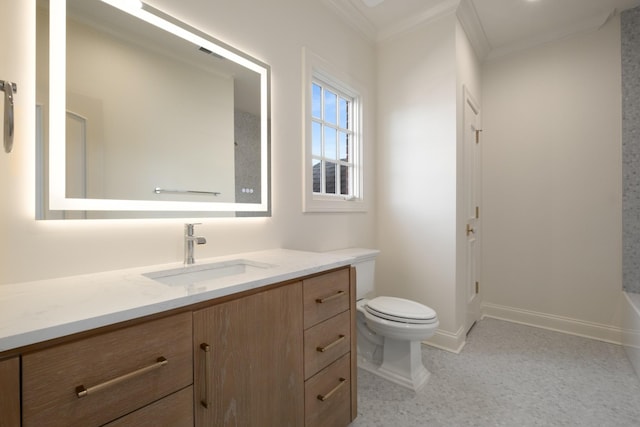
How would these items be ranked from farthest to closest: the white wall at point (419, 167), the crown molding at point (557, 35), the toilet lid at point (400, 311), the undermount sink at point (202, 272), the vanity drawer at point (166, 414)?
the crown molding at point (557, 35), the white wall at point (419, 167), the toilet lid at point (400, 311), the undermount sink at point (202, 272), the vanity drawer at point (166, 414)

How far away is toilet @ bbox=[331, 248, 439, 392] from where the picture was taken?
1773 mm

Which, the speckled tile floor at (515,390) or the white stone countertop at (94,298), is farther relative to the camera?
the speckled tile floor at (515,390)

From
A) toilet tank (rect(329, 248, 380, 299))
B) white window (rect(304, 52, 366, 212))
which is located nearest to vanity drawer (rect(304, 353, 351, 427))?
toilet tank (rect(329, 248, 380, 299))

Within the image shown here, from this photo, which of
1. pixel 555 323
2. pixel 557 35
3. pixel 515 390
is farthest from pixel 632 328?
pixel 557 35

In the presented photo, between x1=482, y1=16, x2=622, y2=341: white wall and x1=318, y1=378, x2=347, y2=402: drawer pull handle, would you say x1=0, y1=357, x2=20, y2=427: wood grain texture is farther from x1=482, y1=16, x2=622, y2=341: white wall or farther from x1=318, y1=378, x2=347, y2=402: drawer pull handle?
x1=482, y1=16, x2=622, y2=341: white wall

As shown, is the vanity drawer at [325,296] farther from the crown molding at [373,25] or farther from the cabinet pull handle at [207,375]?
the crown molding at [373,25]

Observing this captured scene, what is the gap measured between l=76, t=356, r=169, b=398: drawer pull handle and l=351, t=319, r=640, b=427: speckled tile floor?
120 cm

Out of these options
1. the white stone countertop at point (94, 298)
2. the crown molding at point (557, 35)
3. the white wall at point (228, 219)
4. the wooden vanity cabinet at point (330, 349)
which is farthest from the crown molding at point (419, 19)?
the white stone countertop at point (94, 298)

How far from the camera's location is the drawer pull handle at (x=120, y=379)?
0.62m

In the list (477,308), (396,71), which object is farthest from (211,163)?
(477,308)

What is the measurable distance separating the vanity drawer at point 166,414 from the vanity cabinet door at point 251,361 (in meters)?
0.02

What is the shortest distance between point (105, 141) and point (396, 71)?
2.27m

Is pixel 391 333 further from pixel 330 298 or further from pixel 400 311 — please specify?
pixel 330 298

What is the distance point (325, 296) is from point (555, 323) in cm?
261
